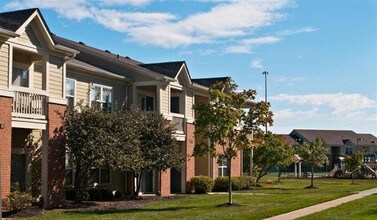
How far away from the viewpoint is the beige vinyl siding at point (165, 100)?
29.5 meters

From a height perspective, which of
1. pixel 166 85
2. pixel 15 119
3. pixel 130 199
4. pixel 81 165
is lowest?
pixel 130 199

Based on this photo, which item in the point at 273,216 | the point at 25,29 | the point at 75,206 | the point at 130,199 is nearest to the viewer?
the point at 273,216

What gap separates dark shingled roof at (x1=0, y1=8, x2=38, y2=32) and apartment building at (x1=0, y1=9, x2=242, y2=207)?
4 centimetres

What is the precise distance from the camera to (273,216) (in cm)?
1872

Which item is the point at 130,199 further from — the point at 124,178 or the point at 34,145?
the point at 34,145

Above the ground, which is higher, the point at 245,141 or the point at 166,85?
the point at 166,85

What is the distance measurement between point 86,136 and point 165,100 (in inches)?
332

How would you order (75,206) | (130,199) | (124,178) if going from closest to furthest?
(75,206)
(130,199)
(124,178)

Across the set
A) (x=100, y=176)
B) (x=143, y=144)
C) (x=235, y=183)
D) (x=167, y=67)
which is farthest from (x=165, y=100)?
(x=235, y=183)

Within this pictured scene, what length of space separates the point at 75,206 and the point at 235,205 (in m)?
6.59

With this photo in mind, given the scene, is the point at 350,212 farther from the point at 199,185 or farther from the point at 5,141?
the point at 199,185

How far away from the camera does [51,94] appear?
71.9 feet

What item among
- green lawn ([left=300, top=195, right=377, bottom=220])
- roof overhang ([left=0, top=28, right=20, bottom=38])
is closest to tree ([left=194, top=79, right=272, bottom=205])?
green lawn ([left=300, top=195, right=377, bottom=220])

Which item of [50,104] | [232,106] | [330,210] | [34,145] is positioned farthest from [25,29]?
[330,210]
